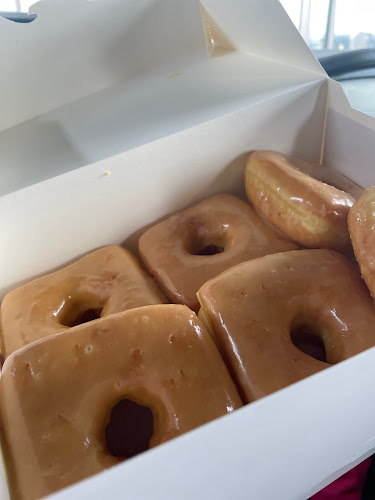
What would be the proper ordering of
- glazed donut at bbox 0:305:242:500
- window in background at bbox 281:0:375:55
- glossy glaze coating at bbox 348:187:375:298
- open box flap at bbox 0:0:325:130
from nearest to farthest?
glazed donut at bbox 0:305:242:500 < glossy glaze coating at bbox 348:187:375:298 < open box flap at bbox 0:0:325:130 < window in background at bbox 281:0:375:55

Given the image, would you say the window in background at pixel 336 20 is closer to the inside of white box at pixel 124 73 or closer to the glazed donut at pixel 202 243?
the inside of white box at pixel 124 73

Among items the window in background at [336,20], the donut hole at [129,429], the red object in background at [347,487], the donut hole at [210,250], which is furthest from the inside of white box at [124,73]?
the window in background at [336,20]

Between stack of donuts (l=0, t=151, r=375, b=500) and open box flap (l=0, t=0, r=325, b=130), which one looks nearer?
stack of donuts (l=0, t=151, r=375, b=500)

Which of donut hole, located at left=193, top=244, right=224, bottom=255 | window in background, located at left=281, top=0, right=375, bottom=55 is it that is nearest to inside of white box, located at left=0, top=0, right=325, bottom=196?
donut hole, located at left=193, top=244, right=224, bottom=255

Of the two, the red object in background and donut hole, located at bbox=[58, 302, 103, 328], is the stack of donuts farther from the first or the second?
the red object in background

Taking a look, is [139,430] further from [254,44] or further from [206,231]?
[254,44]

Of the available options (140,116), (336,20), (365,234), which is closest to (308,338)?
(365,234)

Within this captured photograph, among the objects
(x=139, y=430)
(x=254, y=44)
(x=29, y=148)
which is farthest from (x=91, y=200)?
(x=254, y=44)
